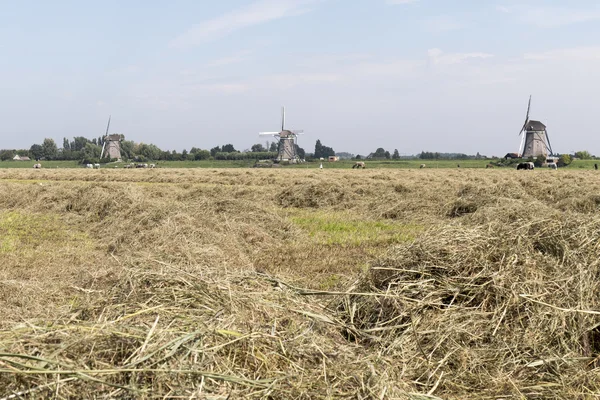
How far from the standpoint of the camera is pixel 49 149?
120 meters

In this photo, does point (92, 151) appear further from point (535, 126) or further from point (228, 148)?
point (535, 126)

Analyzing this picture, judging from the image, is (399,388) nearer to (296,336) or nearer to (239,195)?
(296,336)

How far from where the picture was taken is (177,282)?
4367 millimetres

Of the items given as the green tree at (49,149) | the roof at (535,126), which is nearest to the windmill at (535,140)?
the roof at (535,126)

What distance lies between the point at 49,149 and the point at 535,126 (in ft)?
353

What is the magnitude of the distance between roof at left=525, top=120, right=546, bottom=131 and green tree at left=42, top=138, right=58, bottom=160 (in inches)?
4066

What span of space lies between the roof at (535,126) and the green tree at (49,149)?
339ft

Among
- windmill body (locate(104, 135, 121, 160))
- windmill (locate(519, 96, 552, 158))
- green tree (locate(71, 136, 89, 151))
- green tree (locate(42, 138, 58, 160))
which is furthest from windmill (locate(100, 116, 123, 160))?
windmill (locate(519, 96, 552, 158))

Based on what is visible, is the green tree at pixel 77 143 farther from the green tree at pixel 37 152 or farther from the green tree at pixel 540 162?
the green tree at pixel 540 162

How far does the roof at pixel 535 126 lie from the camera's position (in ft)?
290

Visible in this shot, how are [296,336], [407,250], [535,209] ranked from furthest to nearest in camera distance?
[535,209] → [407,250] → [296,336]

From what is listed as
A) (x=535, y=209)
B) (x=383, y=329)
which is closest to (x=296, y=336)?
(x=383, y=329)

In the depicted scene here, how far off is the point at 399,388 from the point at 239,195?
49.1 ft

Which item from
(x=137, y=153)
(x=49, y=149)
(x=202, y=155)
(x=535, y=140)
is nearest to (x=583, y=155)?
(x=535, y=140)
